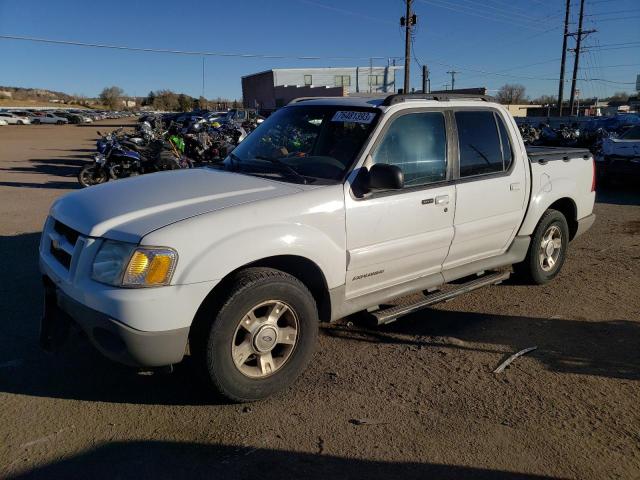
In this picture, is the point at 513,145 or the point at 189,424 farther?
the point at 513,145

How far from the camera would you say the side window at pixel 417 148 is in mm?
3816

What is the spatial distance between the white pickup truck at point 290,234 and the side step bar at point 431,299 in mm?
18

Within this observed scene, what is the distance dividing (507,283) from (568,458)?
9.79ft

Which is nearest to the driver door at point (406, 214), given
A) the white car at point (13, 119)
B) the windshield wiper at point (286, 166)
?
the windshield wiper at point (286, 166)

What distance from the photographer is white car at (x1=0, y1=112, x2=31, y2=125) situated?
56500 millimetres

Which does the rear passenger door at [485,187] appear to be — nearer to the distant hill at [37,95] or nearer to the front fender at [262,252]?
the front fender at [262,252]

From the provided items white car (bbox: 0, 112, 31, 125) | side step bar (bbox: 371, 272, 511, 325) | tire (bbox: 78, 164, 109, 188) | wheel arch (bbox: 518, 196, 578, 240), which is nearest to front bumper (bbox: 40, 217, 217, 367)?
side step bar (bbox: 371, 272, 511, 325)

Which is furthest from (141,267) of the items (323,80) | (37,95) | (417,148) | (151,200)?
(37,95)

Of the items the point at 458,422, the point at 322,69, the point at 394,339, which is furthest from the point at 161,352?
the point at 322,69

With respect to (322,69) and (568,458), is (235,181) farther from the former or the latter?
(322,69)

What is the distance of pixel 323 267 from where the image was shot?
11.1 ft

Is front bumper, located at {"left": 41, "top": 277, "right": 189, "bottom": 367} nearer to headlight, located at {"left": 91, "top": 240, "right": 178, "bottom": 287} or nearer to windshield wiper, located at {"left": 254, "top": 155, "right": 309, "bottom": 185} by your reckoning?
headlight, located at {"left": 91, "top": 240, "right": 178, "bottom": 287}

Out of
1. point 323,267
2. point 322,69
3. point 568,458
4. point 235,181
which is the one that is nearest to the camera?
Answer: point 568,458

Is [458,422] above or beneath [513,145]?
beneath
